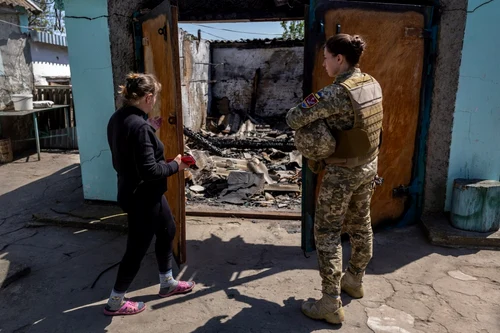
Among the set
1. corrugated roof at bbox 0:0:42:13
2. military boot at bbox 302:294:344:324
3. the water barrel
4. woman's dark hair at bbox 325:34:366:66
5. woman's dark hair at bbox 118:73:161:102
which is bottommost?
military boot at bbox 302:294:344:324

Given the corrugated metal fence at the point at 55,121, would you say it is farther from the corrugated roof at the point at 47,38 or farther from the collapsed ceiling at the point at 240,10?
the collapsed ceiling at the point at 240,10

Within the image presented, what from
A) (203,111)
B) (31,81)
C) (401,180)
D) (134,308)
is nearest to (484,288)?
(401,180)

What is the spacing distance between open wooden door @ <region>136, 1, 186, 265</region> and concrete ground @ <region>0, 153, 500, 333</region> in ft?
1.72

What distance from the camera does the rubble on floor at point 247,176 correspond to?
6.02 meters

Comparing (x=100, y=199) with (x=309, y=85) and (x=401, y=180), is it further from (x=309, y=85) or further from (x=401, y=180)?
(x=401, y=180)

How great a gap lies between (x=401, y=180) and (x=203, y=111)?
10.9 metres

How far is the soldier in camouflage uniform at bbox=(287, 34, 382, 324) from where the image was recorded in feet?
8.68

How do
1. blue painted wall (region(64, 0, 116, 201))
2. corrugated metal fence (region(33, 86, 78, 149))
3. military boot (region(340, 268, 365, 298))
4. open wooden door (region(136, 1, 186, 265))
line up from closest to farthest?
1. military boot (region(340, 268, 365, 298))
2. open wooden door (region(136, 1, 186, 265))
3. blue painted wall (region(64, 0, 116, 201))
4. corrugated metal fence (region(33, 86, 78, 149))

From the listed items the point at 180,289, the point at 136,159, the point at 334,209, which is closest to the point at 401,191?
the point at 334,209

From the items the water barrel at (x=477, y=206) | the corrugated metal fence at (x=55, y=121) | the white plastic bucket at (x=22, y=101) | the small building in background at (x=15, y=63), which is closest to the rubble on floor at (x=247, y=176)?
the water barrel at (x=477, y=206)

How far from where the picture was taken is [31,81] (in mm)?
8875

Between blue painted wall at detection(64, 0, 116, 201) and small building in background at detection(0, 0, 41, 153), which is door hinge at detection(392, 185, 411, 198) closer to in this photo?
blue painted wall at detection(64, 0, 116, 201)

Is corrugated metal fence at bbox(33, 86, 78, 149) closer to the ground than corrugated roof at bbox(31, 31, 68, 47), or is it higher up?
closer to the ground

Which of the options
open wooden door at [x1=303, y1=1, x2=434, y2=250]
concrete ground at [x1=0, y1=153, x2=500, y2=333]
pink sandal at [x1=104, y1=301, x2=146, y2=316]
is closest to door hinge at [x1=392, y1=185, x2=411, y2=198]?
open wooden door at [x1=303, y1=1, x2=434, y2=250]
